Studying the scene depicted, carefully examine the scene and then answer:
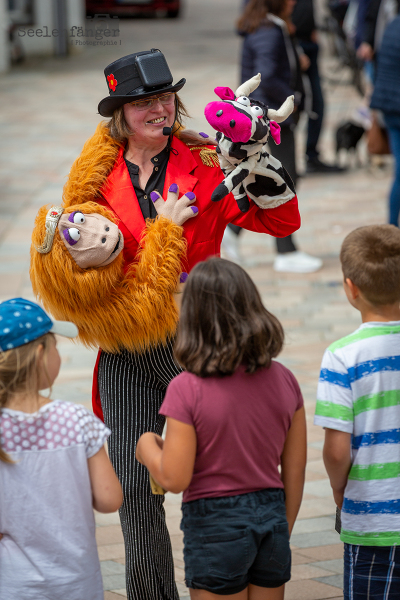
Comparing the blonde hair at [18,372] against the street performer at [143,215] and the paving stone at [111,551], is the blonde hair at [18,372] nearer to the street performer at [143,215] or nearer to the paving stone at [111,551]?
the street performer at [143,215]

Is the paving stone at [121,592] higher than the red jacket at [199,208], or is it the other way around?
the red jacket at [199,208]

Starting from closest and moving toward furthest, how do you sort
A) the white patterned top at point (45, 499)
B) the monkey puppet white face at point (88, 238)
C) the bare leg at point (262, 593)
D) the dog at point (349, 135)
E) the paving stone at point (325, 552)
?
the white patterned top at point (45, 499) → the bare leg at point (262, 593) → the monkey puppet white face at point (88, 238) → the paving stone at point (325, 552) → the dog at point (349, 135)

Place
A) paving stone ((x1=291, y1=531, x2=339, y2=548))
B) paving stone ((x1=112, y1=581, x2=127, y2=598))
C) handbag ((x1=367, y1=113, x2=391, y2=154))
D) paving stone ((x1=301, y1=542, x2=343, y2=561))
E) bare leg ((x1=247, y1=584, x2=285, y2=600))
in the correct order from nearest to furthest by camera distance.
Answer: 1. bare leg ((x1=247, y1=584, x2=285, y2=600))
2. paving stone ((x1=112, y1=581, x2=127, y2=598))
3. paving stone ((x1=301, y1=542, x2=343, y2=561))
4. paving stone ((x1=291, y1=531, x2=339, y2=548))
5. handbag ((x1=367, y1=113, x2=391, y2=154))

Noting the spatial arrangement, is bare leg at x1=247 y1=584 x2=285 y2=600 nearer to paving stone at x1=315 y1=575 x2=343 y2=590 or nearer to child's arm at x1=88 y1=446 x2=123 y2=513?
child's arm at x1=88 y1=446 x2=123 y2=513

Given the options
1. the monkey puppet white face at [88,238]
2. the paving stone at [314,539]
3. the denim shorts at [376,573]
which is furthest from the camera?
the paving stone at [314,539]

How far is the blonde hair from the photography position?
6.15 feet

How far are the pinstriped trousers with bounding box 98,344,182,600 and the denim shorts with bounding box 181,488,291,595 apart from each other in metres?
0.47

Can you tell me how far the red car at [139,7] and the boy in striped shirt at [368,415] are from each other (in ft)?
61.1

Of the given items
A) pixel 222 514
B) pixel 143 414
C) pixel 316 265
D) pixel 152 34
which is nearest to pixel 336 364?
pixel 222 514

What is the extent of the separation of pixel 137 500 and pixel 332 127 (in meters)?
8.81

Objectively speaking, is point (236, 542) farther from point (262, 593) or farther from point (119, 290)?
point (119, 290)

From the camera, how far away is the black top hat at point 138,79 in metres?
2.51

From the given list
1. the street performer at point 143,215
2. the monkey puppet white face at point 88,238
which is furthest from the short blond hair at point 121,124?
the monkey puppet white face at point 88,238

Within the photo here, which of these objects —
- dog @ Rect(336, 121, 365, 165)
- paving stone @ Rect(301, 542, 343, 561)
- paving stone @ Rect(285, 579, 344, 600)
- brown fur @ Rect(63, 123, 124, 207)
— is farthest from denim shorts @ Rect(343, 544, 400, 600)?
dog @ Rect(336, 121, 365, 165)
